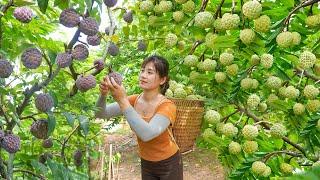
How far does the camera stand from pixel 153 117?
226cm

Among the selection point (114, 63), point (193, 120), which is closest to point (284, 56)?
point (193, 120)

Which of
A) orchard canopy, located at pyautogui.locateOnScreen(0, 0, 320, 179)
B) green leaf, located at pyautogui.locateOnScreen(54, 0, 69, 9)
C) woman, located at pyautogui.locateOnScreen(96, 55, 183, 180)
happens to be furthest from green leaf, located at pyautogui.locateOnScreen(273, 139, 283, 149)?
green leaf, located at pyautogui.locateOnScreen(54, 0, 69, 9)

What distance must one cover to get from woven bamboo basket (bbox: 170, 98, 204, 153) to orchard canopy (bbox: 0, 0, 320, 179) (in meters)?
0.05

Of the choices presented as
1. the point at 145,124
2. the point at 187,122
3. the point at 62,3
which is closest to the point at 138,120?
the point at 145,124

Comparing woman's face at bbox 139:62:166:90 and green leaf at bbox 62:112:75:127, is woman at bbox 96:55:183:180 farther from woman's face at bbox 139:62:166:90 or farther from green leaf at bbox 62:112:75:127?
green leaf at bbox 62:112:75:127

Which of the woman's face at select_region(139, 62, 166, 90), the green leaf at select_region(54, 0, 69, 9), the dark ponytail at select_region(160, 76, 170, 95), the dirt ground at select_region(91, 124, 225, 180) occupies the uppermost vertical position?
the green leaf at select_region(54, 0, 69, 9)

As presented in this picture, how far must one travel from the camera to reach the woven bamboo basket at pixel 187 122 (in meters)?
2.09

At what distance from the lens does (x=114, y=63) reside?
3.53 m

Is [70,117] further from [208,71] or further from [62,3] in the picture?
[208,71]

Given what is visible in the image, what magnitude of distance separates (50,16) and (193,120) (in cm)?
97

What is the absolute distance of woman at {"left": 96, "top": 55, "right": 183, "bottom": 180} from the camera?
2.16 m

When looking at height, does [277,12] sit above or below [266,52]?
above

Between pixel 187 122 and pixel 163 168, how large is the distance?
0.46 metres

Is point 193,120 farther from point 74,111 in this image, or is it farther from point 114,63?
point 114,63
